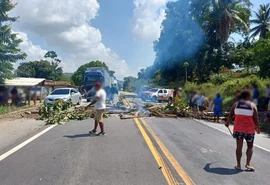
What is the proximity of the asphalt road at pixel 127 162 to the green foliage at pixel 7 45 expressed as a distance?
1511cm

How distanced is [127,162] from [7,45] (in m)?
19.9

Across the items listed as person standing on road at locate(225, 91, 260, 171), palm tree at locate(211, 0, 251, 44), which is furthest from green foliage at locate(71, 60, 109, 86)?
person standing on road at locate(225, 91, 260, 171)

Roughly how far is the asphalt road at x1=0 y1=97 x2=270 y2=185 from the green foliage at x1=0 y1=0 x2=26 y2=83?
15.1m

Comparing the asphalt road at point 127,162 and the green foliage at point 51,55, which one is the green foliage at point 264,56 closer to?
the asphalt road at point 127,162

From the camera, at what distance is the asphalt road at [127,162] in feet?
17.5

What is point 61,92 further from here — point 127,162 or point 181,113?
point 127,162

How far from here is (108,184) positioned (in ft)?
16.5

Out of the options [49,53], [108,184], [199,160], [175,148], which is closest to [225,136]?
[175,148]

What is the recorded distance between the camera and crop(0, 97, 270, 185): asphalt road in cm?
534

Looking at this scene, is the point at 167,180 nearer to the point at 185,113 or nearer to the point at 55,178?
the point at 55,178

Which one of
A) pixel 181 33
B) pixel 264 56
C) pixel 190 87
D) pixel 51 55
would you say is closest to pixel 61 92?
pixel 181 33

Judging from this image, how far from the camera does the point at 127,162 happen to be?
21.2ft

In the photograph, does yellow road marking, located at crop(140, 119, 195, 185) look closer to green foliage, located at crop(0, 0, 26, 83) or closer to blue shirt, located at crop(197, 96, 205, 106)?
blue shirt, located at crop(197, 96, 205, 106)

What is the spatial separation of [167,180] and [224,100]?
5414mm
